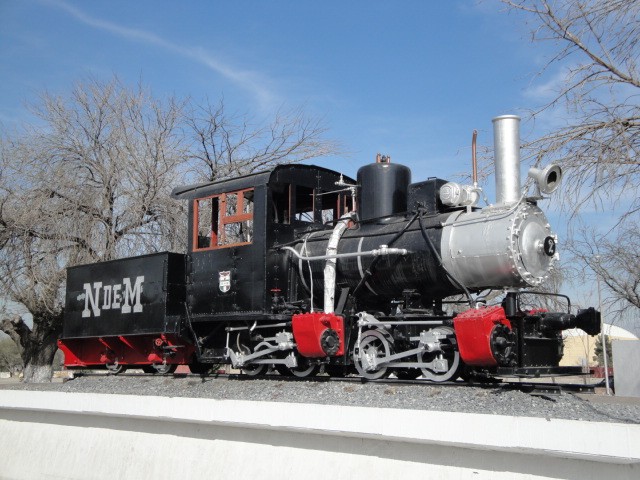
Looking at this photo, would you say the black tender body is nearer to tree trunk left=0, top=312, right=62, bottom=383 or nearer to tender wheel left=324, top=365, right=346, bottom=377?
tender wheel left=324, top=365, right=346, bottom=377

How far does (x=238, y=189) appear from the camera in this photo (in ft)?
33.6

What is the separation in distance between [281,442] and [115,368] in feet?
25.1

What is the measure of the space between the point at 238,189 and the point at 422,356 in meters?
3.88

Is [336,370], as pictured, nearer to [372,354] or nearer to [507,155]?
[372,354]

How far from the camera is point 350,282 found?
941 cm

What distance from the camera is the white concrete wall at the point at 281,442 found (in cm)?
448

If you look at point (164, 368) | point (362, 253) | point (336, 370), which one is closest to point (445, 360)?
point (362, 253)

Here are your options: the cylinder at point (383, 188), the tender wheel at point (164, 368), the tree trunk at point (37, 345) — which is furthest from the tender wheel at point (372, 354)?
the tree trunk at point (37, 345)

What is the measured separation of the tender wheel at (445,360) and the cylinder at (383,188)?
213 centimetres

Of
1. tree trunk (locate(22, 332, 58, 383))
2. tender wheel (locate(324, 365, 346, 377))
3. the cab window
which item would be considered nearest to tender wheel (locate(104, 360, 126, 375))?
the cab window

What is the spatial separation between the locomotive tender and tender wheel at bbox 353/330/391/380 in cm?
2

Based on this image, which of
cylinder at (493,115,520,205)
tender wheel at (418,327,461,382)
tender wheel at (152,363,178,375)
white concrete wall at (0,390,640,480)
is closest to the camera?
white concrete wall at (0,390,640,480)

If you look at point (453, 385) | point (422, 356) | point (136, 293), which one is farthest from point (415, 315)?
point (136, 293)

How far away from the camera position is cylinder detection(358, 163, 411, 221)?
30.3ft
